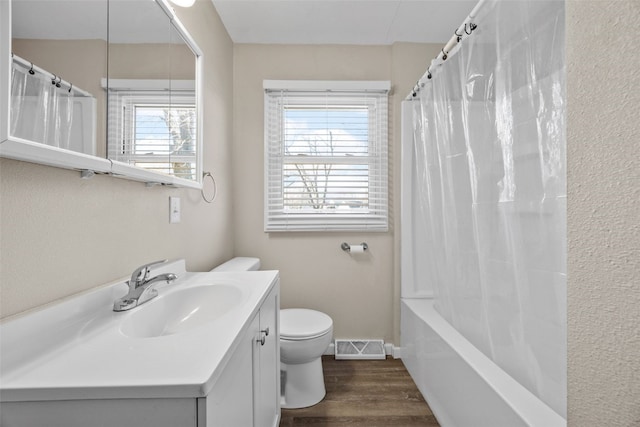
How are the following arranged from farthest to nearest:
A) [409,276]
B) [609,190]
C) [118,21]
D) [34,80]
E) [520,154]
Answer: [409,276], [520,154], [118,21], [34,80], [609,190]

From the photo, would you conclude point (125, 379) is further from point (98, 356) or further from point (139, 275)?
point (139, 275)

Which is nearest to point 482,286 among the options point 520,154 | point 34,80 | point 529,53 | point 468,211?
point 468,211

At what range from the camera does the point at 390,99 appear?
2.23 metres

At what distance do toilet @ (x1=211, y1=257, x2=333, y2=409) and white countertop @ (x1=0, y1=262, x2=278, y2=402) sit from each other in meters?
0.84

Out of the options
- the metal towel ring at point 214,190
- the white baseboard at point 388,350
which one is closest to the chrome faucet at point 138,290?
the metal towel ring at point 214,190

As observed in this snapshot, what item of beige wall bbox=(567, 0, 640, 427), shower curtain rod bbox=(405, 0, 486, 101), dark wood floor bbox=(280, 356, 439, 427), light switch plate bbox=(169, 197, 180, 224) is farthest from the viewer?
dark wood floor bbox=(280, 356, 439, 427)

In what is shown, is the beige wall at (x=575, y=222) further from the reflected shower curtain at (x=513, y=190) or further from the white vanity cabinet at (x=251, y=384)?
the reflected shower curtain at (x=513, y=190)

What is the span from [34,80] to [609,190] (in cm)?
113

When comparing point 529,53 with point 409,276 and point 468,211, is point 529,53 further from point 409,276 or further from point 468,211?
point 409,276

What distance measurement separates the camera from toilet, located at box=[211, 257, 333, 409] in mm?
1586

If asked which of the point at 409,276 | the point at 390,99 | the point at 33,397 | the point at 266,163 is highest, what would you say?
the point at 390,99

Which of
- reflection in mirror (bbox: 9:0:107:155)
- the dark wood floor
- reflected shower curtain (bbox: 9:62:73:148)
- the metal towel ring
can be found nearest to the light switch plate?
the metal towel ring

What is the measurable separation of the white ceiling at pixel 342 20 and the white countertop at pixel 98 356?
6.16ft

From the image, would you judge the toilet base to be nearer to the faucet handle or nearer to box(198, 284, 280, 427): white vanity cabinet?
box(198, 284, 280, 427): white vanity cabinet
